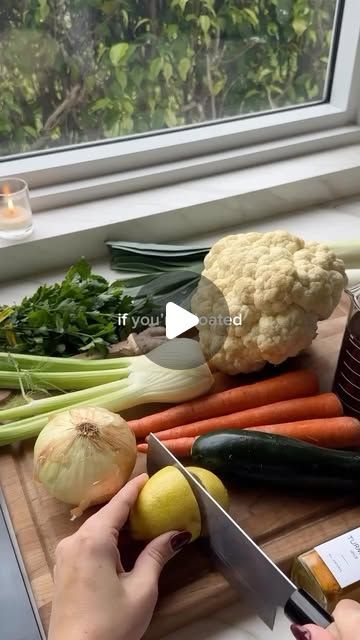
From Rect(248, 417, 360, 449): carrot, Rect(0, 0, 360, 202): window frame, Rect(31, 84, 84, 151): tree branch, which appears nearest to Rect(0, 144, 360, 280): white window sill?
Rect(0, 0, 360, 202): window frame

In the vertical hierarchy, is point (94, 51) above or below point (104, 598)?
above

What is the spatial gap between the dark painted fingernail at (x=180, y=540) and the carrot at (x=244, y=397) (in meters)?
0.21

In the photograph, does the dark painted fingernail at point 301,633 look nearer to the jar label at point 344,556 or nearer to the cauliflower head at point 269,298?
the jar label at point 344,556

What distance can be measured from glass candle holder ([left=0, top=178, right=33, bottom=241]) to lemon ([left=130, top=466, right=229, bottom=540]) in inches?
23.1

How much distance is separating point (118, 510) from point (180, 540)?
78 mm

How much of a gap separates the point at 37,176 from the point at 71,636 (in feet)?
2.82

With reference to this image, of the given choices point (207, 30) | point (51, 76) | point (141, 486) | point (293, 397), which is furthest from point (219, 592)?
point (207, 30)

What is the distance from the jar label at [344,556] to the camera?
613 mm

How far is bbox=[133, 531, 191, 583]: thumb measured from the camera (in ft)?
2.05

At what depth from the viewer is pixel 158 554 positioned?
64 centimetres

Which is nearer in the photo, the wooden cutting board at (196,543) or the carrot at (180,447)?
the wooden cutting board at (196,543)

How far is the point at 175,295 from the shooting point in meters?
1.01

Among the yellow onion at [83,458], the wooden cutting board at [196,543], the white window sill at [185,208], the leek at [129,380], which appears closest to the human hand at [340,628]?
the wooden cutting board at [196,543]

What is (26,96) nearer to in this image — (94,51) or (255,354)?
(94,51)
